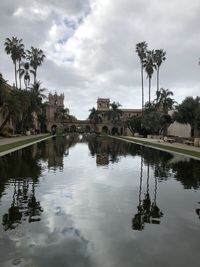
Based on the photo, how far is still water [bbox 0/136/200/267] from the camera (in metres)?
6.46

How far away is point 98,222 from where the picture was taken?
A: 28.7ft

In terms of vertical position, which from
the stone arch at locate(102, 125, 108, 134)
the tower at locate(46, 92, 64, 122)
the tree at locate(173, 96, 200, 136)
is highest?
the tower at locate(46, 92, 64, 122)

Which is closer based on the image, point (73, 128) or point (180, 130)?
point (180, 130)

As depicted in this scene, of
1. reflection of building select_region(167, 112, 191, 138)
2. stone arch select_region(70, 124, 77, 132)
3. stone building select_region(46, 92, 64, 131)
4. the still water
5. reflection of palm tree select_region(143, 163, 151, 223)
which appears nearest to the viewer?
the still water

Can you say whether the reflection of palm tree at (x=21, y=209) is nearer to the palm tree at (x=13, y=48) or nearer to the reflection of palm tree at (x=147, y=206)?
the reflection of palm tree at (x=147, y=206)

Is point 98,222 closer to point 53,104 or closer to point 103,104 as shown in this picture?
point 53,104

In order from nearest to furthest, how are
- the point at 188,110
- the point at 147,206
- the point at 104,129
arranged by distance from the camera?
the point at 147,206 → the point at 188,110 → the point at 104,129

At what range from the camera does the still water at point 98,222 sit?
6457 mm

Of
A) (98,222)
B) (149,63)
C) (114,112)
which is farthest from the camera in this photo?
(114,112)

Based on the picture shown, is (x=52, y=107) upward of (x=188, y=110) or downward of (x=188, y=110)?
upward

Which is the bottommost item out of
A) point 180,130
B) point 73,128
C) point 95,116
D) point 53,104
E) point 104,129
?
point 104,129

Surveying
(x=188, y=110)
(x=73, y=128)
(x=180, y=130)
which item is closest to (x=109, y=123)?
(x=73, y=128)

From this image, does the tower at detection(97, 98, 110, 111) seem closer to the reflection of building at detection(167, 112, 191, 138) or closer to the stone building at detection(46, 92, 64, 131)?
the stone building at detection(46, 92, 64, 131)

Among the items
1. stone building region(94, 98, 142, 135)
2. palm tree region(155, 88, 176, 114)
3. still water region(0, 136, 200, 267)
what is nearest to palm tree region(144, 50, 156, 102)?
palm tree region(155, 88, 176, 114)
